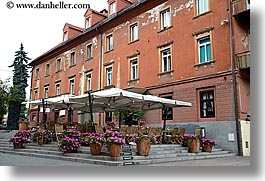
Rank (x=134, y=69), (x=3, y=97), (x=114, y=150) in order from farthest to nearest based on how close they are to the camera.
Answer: (x=3, y=97)
(x=134, y=69)
(x=114, y=150)

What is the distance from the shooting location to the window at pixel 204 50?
1413 centimetres

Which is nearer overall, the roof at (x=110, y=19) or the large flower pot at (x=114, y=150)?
the large flower pot at (x=114, y=150)

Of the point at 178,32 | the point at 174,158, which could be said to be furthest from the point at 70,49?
the point at 174,158

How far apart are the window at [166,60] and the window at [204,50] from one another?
1931mm

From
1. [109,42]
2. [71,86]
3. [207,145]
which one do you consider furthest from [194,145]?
[71,86]

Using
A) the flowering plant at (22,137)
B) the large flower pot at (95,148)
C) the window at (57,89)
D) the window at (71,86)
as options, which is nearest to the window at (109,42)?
the window at (71,86)

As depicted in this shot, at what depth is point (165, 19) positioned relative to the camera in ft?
54.2

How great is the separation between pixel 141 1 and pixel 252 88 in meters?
11.4

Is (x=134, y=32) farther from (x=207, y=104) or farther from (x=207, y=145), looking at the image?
(x=207, y=145)

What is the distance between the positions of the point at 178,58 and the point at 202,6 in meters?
2.75

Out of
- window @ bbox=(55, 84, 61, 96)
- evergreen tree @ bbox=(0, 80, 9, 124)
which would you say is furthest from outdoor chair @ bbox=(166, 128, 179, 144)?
window @ bbox=(55, 84, 61, 96)

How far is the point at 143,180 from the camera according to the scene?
7.09m

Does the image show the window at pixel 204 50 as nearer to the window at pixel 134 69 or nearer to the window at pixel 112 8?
the window at pixel 134 69

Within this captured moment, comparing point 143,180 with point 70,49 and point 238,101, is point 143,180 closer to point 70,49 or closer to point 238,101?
point 238,101
